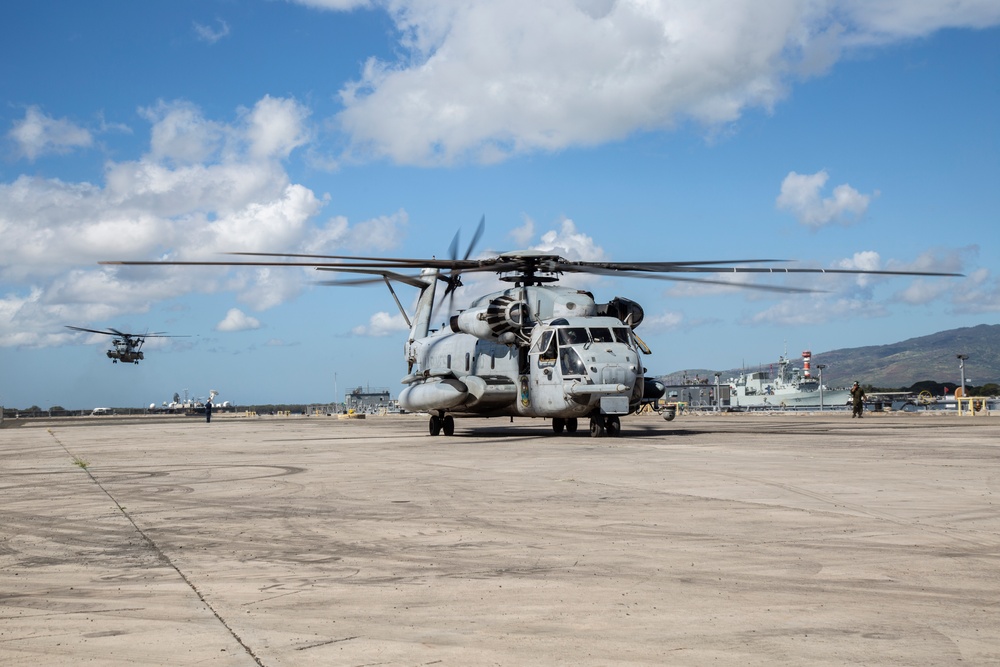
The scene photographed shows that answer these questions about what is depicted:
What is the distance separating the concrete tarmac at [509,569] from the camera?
4582 mm

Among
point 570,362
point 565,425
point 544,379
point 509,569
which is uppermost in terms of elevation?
point 570,362

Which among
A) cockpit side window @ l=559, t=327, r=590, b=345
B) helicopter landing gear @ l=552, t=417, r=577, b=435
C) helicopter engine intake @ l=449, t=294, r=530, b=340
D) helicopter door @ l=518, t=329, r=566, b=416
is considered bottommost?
helicopter landing gear @ l=552, t=417, r=577, b=435

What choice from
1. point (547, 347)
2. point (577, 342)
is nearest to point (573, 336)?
point (577, 342)

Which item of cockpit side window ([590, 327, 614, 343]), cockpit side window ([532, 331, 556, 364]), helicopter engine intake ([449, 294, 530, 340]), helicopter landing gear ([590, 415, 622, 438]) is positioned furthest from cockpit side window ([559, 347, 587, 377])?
helicopter engine intake ([449, 294, 530, 340])

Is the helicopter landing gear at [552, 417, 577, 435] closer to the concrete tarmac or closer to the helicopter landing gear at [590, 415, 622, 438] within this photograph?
the helicopter landing gear at [590, 415, 622, 438]

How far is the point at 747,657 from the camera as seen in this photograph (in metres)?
4.37

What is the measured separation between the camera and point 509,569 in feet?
21.5

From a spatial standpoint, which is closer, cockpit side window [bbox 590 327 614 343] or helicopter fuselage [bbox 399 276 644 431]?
helicopter fuselage [bbox 399 276 644 431]

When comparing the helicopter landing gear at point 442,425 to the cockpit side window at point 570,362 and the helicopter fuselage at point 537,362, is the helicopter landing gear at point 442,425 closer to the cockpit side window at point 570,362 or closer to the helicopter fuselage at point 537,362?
the helicopter fuselage at point 537,362

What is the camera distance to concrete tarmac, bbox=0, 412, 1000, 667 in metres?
4.58

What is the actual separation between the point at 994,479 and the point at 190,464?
13101mm

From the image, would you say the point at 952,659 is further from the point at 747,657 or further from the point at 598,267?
the point at 598,267

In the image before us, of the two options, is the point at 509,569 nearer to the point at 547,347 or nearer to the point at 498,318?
the point at 547,347

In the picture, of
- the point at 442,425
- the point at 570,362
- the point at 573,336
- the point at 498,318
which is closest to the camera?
the point at 570,362
